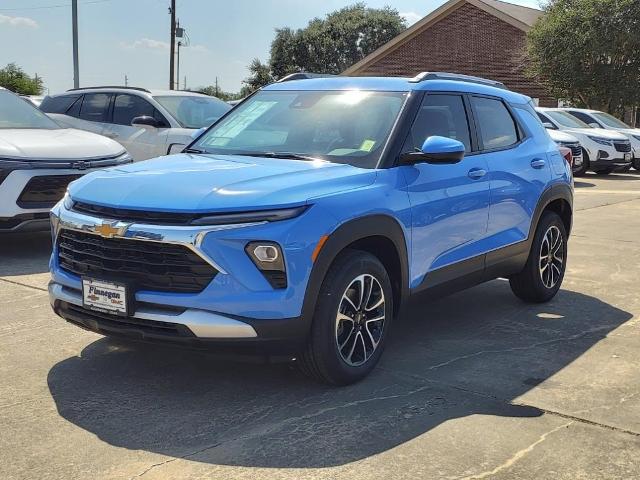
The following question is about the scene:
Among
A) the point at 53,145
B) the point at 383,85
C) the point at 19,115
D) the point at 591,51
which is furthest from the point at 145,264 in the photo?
the point at 591,51

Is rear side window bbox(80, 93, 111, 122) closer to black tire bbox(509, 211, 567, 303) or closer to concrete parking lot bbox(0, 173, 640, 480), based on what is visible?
concrete parking lot bbox(0, 173, 640, 480)

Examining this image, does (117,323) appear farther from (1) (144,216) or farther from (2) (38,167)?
(2) (38,167)

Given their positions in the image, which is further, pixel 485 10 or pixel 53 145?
pixel 485 10

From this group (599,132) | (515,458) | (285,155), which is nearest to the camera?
(515,458)

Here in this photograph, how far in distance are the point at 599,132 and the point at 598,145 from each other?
511 millimetres

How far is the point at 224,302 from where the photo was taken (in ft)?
11.8

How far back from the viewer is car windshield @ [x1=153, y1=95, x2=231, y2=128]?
34.2 ft

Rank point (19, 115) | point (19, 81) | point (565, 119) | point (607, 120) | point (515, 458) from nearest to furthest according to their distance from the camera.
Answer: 1. point (515, 458)
2. point (19, 115)
3. point (565, 119)
4. point (607, 120)
5. point (19, 81)

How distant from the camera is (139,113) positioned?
1046cm

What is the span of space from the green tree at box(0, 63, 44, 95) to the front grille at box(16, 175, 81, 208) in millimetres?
45297

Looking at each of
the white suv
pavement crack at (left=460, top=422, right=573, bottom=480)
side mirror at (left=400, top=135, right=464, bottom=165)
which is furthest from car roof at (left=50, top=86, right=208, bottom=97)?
the white suv

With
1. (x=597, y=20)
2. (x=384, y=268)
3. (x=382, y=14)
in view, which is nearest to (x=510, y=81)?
(x=597, y=20)

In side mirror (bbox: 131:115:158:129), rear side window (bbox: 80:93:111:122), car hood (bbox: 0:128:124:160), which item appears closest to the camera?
car hood (bbox: 0:128:124:160)

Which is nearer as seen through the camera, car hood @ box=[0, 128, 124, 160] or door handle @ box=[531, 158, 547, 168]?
door handle @ box=[531, 158, 547, 168]
